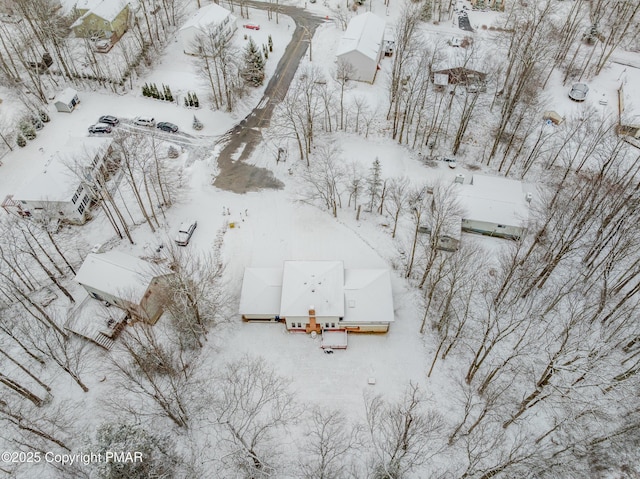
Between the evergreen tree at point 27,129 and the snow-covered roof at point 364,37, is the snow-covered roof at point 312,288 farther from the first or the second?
the evergreen tree at point 27,129

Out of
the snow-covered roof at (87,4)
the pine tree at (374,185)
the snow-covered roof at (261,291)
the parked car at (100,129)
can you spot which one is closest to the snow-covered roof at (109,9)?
the snow-covered roof at (87,4)

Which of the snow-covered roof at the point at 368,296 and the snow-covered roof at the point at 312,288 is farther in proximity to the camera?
the snow-covered roof at the point at 368,296

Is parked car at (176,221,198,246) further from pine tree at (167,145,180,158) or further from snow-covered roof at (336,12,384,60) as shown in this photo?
snow-covered roof at (336,12,384,60)

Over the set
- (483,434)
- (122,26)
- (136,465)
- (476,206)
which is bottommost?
(483,434)

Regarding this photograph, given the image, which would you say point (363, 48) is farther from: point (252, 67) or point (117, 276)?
point (117, 276)

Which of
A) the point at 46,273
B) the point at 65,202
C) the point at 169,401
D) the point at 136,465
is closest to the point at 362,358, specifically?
the point at 169,401

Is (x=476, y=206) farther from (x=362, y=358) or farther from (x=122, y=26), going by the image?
(x=122, y=26)
